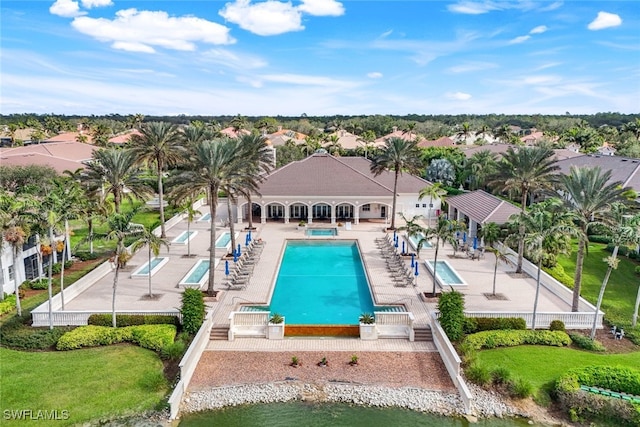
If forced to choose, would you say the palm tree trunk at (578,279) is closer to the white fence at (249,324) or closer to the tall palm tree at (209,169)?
the white fence at (249,324)

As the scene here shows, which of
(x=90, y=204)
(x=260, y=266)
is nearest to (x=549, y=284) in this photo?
(x=260, y=266)

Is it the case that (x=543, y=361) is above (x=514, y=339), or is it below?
below

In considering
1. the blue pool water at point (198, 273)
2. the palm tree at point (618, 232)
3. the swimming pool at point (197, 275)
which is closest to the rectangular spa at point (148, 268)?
the swimming pool at point (197, 275)

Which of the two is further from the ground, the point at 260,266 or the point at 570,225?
the point at 570,225

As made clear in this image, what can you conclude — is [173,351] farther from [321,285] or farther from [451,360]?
[321,285]

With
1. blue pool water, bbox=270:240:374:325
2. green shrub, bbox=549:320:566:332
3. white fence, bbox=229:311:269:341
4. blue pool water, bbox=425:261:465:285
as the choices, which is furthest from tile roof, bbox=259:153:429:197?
green shrub, bbox=549:320:566:332

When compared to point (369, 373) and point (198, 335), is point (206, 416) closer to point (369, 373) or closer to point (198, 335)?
point (198, 335)

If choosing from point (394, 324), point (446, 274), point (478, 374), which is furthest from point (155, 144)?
point (478, 374)
